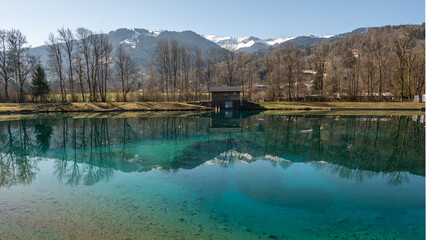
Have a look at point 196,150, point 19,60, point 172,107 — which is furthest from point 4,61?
point 196,150

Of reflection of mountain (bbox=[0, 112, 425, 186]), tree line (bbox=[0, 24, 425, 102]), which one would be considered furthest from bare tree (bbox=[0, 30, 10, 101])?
reflection of mountain (bbox=[0, 112, 425, 186])

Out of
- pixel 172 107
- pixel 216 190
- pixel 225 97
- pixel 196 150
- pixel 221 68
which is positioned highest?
pixel 221 68

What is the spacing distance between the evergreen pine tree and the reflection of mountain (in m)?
31.1

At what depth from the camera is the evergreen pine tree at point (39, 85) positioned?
2014 inches

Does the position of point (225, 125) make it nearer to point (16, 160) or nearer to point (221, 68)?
point (16, 160)

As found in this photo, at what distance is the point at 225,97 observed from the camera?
51.1 meters

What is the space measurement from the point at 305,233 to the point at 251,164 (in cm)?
697

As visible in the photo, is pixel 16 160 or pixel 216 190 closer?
pixel 216 190

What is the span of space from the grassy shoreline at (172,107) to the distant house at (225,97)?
2480mm

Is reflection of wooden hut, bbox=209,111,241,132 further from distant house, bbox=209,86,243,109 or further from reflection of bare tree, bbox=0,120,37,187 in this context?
distant house, bbox=209,86,243,109

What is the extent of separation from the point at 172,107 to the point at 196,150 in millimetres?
34229

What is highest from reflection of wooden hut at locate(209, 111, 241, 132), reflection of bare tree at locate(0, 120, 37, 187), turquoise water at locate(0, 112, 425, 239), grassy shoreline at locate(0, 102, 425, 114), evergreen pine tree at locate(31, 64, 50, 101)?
evergreen pine tree at locate(31, 64, 50, 101)

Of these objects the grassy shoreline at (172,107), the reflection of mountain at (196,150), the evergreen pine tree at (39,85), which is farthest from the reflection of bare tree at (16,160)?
the evergreen pine tree at (39,85)

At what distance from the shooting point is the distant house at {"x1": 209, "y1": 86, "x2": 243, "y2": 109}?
5056 centimetres
